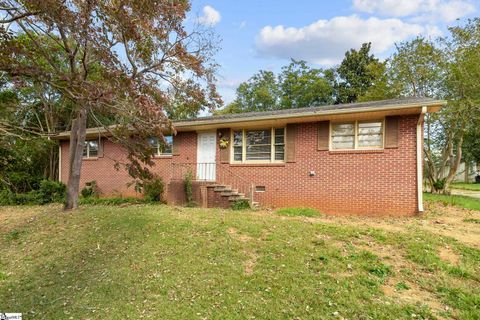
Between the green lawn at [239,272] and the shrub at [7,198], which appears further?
the shrub at [7,198]

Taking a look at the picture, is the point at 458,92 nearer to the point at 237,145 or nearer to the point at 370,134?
the point at 370,134

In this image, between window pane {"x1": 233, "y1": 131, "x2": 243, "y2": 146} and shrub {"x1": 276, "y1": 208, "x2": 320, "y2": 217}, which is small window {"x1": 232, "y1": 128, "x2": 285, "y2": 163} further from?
shrub {"x1": 276, "y1": 208, "x2": 320, "y2": 217}

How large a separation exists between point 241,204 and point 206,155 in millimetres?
2723

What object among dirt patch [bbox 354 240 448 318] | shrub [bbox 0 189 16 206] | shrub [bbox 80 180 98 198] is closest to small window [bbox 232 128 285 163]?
dirt patch [bbox 354 240 448 318]

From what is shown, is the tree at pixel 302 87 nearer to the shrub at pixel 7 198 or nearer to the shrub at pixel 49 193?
the shrub at pixel 49 193

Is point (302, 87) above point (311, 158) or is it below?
above

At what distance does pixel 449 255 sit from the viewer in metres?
4.89

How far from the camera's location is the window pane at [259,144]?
10297 mm

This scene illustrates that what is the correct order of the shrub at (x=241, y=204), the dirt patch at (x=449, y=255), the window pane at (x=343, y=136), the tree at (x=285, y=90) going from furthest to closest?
the tree at (x=285, y=90) → the shrub at (x=241, y=204) → the window pane at (x=343, y=136) → the dirt patch at (x=449, y=255)

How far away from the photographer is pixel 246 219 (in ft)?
23.4

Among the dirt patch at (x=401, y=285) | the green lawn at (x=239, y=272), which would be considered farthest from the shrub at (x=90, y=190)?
the dirt patch at (x=401, y=285)

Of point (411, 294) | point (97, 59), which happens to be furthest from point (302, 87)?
point (411, 294)

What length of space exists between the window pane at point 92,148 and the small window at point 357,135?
11.1m

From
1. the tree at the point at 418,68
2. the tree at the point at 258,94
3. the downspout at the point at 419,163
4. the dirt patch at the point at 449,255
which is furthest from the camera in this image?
the tree at the point at 258,94
